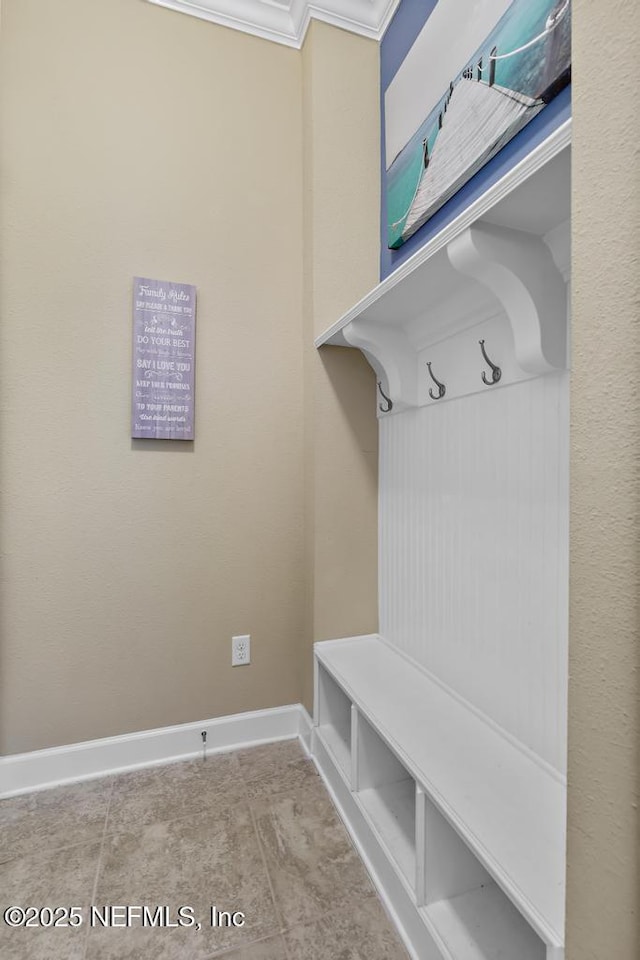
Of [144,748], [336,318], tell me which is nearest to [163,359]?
[336,318]

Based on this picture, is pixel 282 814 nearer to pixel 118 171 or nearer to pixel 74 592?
pixel 74 592

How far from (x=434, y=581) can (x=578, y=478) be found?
93 cm

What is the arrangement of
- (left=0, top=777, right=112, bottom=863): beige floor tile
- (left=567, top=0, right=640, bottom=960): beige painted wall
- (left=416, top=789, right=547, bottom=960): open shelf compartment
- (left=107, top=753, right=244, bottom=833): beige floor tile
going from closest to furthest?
1. (left=567, top=0, right=640, bottom=960): beige painted wall
2. (left=416, top=789, right=547, bottom=960): open shelf compartment
3. (left=0, top=777, right=112, bottom=863): beige floor tile
4. (left=107, top=753, right=244, bottom=833): beige floor tile

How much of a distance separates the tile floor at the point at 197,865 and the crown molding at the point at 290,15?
2.77 meters

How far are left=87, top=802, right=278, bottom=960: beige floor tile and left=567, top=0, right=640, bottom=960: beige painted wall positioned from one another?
880 millimetres

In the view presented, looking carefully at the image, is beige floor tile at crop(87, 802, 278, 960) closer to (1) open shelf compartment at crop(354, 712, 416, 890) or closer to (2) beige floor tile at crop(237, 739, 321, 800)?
(2) beige floor tile at crop(237, 739, 321, 800)

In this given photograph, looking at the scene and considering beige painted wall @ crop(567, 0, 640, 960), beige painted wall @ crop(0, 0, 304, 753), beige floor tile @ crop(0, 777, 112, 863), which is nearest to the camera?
beige painted wall @ crop(567, 0, 640, 960)

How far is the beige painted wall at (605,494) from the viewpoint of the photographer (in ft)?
1.62

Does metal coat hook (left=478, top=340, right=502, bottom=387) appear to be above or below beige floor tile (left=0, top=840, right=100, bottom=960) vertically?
above

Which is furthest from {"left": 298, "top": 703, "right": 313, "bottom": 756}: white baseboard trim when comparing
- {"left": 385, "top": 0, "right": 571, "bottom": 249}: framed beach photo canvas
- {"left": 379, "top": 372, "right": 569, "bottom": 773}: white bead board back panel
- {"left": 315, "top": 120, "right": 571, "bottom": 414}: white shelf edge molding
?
{"left": 385, "top": 0, "right": 571, "bottom": 249}: framed beach photo canvas

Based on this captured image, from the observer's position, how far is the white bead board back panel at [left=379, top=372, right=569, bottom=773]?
3.29 feet

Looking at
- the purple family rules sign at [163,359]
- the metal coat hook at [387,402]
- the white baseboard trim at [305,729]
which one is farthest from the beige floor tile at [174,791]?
the metal coat hook at [387,402]

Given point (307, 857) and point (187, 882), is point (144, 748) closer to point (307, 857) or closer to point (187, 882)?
point (187, 882)

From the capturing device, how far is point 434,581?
1439 mm
